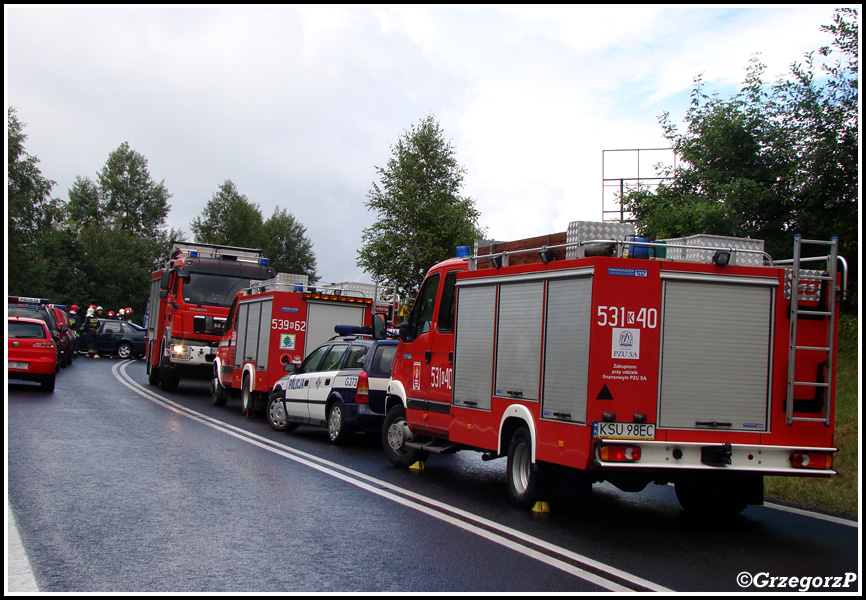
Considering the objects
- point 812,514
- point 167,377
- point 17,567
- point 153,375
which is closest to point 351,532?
point 17,567

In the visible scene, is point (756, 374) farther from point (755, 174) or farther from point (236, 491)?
point (755, 174)

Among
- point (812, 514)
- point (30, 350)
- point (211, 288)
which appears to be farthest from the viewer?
point (211, 288)

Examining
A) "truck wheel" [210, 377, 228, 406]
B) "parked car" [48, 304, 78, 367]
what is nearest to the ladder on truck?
"truck wheel" [210, 377, 228, 406]

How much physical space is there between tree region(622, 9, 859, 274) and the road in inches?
365

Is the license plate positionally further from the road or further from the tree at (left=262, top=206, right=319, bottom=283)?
the tree at (left=262, top=206, right=319, bottom=283)

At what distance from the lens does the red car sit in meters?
19.8

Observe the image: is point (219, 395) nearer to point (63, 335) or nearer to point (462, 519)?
point (462, 519)

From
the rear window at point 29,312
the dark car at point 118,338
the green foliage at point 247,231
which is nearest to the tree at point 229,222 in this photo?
the green foliage at point 247,231

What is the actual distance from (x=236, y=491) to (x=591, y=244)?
4503 millimetres

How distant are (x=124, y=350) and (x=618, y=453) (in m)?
40.8

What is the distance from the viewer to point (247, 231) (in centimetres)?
9531

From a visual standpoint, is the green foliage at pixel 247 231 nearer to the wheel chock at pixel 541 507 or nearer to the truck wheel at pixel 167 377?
the truck wheel at pixel 167 377

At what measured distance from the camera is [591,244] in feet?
26.2

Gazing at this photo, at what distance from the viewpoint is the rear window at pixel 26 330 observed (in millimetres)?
19922
